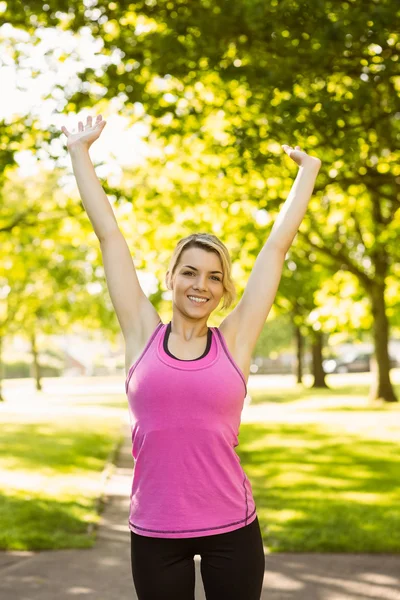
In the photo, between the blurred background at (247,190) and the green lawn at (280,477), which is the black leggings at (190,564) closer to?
the blurred background at (247,190)

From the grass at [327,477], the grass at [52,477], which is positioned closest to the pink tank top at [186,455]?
the grass at [327,477]

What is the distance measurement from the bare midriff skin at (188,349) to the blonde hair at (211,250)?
136mm

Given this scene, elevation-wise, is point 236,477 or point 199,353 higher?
point 199,353

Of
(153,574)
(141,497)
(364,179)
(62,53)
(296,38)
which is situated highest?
(62,53)

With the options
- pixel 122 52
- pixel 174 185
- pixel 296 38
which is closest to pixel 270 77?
pixel 296 38

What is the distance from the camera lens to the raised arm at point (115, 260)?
3104mm

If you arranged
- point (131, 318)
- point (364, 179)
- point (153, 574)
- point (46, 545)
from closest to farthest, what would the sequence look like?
point (153, 574), point (131, 318), point (46, 545), point (364, 179)

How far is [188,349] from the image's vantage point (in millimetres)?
2912

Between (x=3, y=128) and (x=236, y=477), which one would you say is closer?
(x=236, y=477)

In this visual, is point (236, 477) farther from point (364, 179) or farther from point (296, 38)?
point (364, 179)

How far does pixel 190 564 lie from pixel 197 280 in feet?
3.13

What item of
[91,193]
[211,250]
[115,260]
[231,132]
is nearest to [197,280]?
[211,250]

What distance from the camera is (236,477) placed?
2.80 metres

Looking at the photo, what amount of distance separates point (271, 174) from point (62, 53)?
4.21 m
